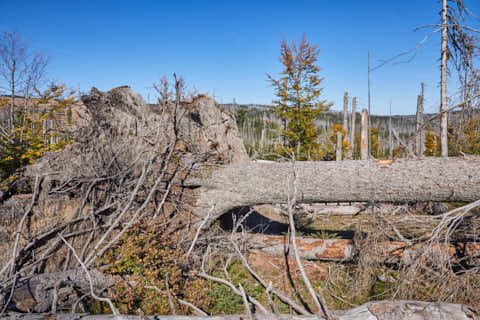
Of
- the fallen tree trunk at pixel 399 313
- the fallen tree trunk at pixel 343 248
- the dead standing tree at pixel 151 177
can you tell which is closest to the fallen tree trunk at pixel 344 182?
the dead standing tree at pixel 151 177

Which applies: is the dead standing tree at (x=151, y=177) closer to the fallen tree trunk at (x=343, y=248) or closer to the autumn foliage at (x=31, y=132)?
the fallen tree trunk at (x=343, y=248)

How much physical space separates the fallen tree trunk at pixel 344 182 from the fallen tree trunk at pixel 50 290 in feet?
5.97

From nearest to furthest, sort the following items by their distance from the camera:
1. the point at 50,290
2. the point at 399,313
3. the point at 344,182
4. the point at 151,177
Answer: the point at 399,313 → the point at 50,290 → the point at 344,182 → the point at 151,177

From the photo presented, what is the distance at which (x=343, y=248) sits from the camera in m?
4.87

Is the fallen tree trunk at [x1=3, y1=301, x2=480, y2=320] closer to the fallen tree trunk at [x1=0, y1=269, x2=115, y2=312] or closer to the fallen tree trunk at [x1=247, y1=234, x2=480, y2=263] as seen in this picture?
the fallen tree trunk at [x1=0, y1=269, x2=115, y2=312]

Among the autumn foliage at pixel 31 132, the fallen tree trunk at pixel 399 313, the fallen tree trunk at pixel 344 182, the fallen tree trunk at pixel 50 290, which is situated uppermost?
the autumn foliage at pixel 31 132

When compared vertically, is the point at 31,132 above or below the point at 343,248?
above

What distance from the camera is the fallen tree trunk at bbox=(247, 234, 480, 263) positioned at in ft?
13.6

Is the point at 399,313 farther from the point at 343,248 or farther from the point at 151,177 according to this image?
the point at 151,177

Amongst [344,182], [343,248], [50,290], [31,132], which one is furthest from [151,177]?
[31,132]

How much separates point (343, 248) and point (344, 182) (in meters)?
1.39

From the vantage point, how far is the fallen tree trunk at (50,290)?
10.5 ft

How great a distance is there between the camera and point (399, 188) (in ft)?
13.1

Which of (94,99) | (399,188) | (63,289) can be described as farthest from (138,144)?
(399,188)
